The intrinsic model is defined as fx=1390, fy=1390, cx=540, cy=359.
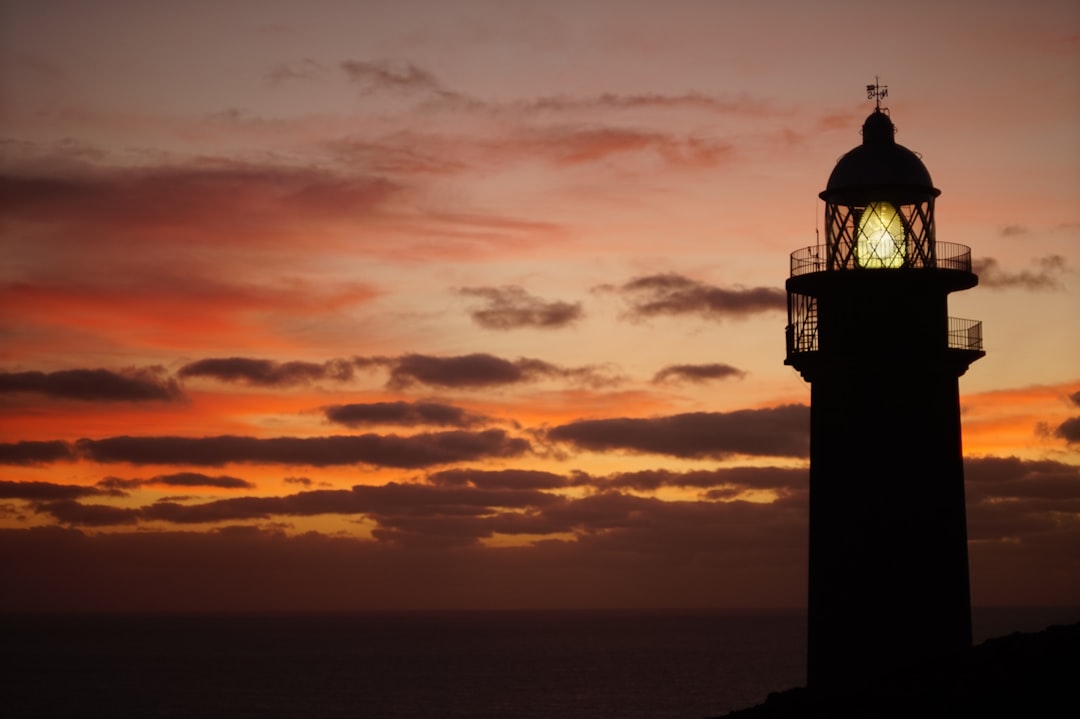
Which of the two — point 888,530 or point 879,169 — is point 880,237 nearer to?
point 879,169

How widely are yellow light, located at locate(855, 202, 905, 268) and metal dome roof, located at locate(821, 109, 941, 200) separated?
52 centimetres

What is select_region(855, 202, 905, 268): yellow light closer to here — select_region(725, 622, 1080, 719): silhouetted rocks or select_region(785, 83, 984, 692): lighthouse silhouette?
select_region(785, 83, 984, 692): lighthouse silhouette

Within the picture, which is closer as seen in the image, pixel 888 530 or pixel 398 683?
pixel 888 530

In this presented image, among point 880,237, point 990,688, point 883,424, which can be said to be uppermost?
point 880,237

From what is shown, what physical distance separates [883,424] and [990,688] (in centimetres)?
858

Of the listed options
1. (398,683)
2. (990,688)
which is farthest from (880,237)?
(398,683)

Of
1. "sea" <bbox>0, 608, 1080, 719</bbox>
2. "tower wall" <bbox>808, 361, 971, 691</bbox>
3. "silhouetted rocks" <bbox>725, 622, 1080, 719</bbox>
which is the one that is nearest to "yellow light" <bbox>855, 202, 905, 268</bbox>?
"tower wall" <bbox>808, 361, 971, 691</bbox>

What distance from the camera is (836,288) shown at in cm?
2902

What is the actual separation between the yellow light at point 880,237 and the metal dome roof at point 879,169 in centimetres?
52

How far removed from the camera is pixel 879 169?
28984 mm

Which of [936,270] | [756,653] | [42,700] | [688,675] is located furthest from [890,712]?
[756,653]

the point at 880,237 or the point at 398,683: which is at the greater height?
the point at 880,237

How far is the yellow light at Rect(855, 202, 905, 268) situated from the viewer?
28922 millimetres

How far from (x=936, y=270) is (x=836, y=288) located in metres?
2.04
